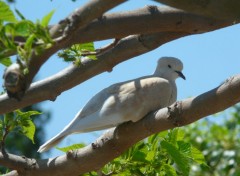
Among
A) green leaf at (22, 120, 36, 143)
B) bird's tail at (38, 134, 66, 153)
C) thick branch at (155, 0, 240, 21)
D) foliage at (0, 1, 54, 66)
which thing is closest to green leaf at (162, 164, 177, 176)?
bird's tail at (38, 134, 66, 153)

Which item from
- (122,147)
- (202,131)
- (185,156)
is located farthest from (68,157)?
(202,131)

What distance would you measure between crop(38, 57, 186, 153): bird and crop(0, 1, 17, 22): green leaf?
1.04 meters

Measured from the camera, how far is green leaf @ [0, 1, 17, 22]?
220 centimetres

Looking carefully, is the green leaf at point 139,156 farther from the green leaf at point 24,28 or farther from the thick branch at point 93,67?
the green leaf at point 24,28

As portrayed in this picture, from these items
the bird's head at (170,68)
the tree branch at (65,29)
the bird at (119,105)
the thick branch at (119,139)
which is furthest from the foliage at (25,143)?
the tree branch at (65,29)

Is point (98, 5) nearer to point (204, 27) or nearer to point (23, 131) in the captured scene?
point (204, 27)

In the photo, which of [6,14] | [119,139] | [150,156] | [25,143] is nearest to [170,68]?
[150,156]

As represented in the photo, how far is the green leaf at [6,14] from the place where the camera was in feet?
7.22

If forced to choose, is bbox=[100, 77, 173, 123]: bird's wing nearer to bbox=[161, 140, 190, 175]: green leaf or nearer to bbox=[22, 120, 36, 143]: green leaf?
bbox=[161, 140, 190, 175]: green leaf

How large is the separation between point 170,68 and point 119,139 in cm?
121

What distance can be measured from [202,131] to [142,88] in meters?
3.54

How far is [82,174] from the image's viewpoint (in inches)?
132

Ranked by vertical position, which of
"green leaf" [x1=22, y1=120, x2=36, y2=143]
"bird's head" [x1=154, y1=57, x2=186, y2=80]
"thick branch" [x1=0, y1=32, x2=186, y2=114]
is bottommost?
"bird's head" [x1=154, y1=57, x2=186, y2=80]

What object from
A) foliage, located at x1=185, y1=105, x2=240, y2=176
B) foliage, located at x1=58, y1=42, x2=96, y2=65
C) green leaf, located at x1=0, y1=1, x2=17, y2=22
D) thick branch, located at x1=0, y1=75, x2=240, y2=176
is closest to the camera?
green leaf, located at x1=0, y1=1, x2=17, y2=22
